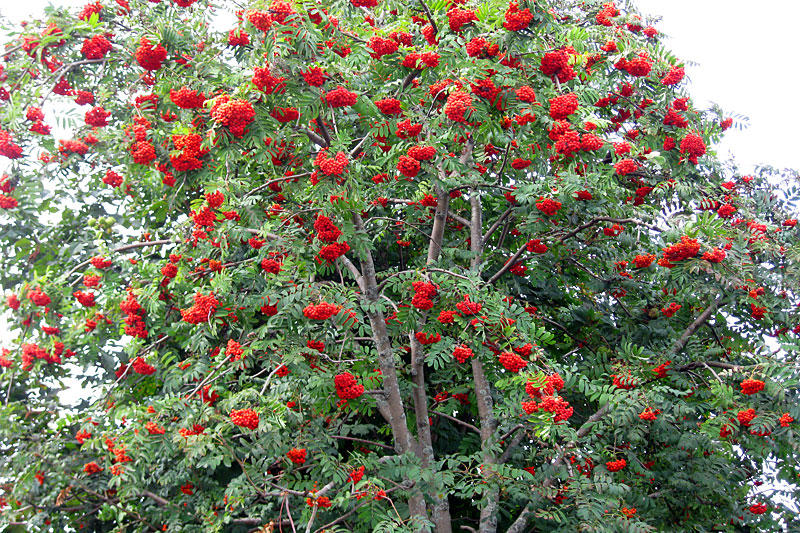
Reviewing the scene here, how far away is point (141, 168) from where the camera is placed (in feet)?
21.6

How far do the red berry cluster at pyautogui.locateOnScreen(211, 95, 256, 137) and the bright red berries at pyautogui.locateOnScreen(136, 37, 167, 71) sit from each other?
88 cm

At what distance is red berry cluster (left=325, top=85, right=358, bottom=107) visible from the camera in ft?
17.1

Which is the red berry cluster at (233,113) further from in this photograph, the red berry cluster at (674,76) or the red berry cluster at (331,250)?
the red berry cluster at (674,76)

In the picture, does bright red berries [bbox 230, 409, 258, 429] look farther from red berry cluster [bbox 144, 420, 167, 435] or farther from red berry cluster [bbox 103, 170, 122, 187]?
red berry cluster [bbox 103, 170, 122, 187]

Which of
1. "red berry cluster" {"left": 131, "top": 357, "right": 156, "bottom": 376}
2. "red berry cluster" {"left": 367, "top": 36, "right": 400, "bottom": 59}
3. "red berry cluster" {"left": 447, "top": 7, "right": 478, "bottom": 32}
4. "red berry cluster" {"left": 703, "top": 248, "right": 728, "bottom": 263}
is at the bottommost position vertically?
"red berry cluster" {"left": 131, "top": 357, "right": 156, "bottom": 376}

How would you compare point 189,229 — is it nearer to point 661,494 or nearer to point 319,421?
point 319,421

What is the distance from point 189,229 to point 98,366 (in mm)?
2712

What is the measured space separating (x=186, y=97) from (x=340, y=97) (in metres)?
1.14

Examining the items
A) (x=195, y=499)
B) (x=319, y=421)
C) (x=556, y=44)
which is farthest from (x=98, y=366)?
(x=556, y=44)

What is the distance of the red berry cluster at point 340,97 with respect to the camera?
520 cm

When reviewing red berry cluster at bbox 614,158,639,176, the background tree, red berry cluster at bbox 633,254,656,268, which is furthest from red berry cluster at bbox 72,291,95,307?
red berry cluster at bbox 633,254,656,268

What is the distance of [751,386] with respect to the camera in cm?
600

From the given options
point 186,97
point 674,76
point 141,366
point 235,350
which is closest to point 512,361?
point 235,350

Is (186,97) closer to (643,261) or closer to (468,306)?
(468,306)
